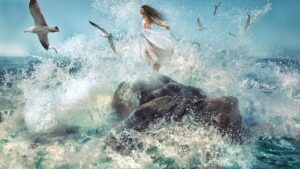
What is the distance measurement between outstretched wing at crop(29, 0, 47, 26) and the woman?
219 cm

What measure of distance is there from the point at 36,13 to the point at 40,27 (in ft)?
1.45

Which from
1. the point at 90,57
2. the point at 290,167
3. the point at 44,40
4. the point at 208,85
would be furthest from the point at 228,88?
the point at 44,40

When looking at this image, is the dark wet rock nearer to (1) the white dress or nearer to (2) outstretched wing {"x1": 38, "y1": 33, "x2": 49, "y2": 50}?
(1) the white dress

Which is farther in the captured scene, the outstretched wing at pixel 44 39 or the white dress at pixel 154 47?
the outstretched wing at pixel 44 39

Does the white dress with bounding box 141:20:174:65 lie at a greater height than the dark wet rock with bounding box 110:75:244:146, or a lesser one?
greater

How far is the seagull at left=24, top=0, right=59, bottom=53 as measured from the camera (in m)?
8.59

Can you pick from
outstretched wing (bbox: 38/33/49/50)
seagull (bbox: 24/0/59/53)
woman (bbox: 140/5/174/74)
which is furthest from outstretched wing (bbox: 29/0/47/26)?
woman (bbox: 140/5/174/74)

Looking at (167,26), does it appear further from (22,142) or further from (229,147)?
(22,142)

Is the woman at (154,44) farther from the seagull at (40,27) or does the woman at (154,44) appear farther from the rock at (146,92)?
the seagull at (40,27)

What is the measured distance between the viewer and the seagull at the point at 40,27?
859cm

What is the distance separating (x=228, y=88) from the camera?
1408cm

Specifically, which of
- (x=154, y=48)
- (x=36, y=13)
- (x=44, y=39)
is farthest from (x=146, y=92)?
(x=36, y=13)

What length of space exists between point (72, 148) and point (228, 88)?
6.75 m

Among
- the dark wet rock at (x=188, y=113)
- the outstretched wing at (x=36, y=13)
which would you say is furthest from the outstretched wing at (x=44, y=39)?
the dark wet rock at (x=188, y=113)
